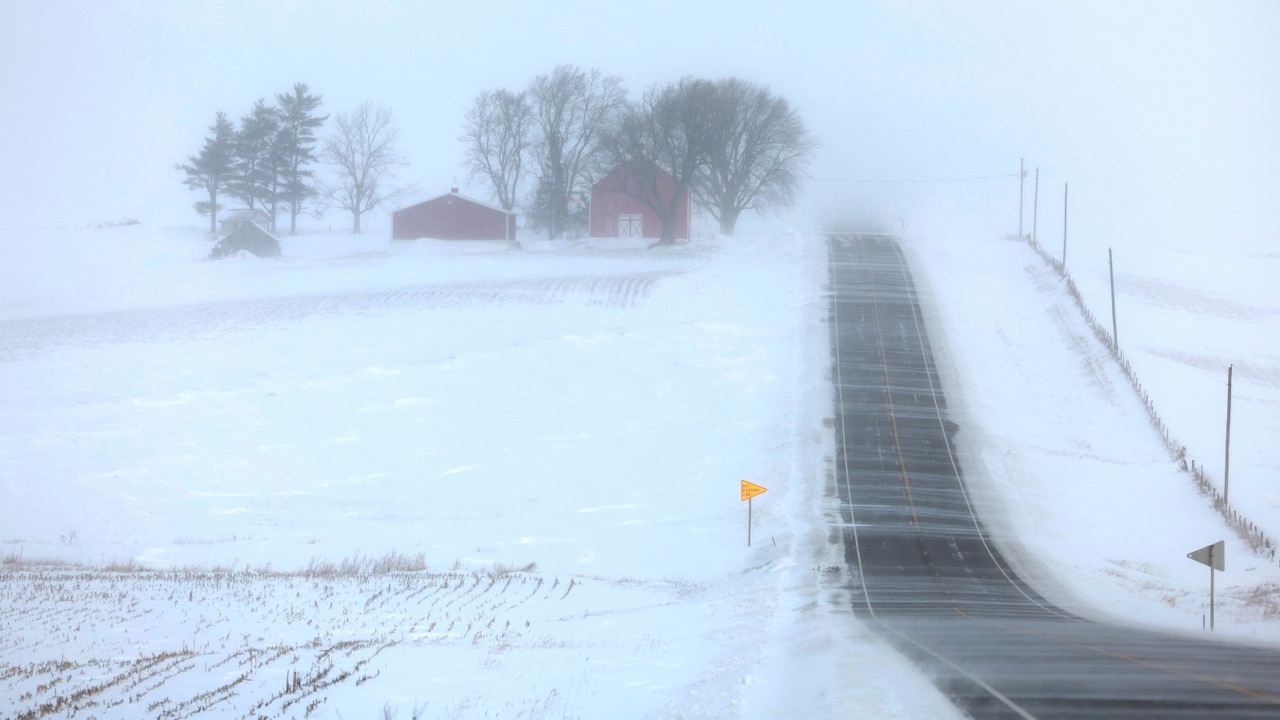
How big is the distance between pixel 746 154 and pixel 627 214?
46.1 ft

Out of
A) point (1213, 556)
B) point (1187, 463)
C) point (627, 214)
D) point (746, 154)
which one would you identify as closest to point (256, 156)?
point (627, 214)

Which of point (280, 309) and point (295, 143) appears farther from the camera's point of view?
point (295, 143)

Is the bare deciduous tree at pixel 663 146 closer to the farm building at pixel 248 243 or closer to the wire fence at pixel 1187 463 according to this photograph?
the farm building at pixel 248 243

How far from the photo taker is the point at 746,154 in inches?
3593

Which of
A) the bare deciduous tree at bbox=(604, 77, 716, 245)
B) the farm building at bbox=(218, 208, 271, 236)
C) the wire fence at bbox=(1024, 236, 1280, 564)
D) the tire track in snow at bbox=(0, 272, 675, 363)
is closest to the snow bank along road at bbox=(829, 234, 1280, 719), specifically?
the wire fence at bbox=(1024, 236, 1280, 564)

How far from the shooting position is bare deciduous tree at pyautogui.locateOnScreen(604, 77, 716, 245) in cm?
7931

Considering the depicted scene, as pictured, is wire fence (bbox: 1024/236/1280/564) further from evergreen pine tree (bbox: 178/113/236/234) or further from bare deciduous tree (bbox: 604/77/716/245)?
evergreen pine tree (bbox: 178/113/236/234)

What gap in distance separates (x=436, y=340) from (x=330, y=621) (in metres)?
30.7

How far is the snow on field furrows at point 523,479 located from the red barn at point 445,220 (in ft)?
40.8

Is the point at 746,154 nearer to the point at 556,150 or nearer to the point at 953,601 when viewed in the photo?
the point at 556,150

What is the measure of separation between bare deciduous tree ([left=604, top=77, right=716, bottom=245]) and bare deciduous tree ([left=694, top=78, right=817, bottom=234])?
2492 mm

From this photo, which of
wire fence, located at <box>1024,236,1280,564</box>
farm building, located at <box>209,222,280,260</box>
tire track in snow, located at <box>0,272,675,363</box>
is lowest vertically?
wire fence, located at <box>1024,236,1280,564</box>

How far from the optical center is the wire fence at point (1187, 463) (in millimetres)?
28312

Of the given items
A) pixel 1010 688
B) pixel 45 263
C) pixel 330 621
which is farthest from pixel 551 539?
pixel 45 263
